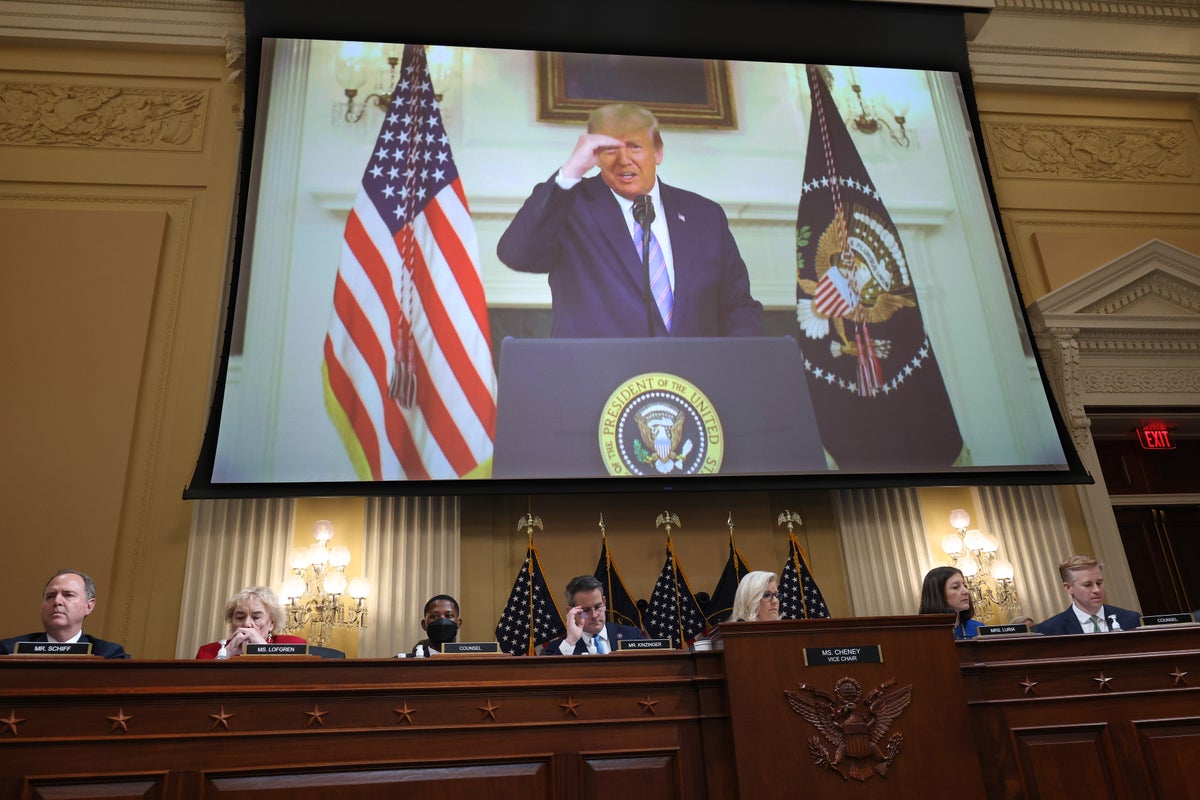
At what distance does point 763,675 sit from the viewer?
3.09 metres

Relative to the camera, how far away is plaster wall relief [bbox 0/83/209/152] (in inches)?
271

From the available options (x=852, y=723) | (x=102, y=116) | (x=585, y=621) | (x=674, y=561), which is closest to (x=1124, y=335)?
(x=674, y=561)

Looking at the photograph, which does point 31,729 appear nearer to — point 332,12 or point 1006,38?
point 332,12

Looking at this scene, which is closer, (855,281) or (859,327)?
(859,327)

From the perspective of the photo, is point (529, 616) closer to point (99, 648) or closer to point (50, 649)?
point (99, 648)

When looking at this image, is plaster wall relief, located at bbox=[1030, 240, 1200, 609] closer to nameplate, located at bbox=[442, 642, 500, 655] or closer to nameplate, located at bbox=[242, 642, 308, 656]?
nameplate, located at bbox=[442, 642, 500, 655]

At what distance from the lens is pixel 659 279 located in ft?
21.5

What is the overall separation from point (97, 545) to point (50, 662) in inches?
128

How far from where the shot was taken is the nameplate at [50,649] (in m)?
2.89

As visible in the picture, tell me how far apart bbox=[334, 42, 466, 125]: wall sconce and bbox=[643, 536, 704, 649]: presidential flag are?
372 cm

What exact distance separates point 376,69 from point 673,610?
430cm

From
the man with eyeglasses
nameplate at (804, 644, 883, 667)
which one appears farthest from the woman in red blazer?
nameplate at (804, 644, 883, 667)

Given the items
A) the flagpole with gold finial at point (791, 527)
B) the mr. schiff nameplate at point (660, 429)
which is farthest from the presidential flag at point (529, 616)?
the flagpole with gold finial at point (791, 527)

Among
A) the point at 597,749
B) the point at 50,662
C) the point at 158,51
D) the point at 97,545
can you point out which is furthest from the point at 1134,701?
the point at 158,51
